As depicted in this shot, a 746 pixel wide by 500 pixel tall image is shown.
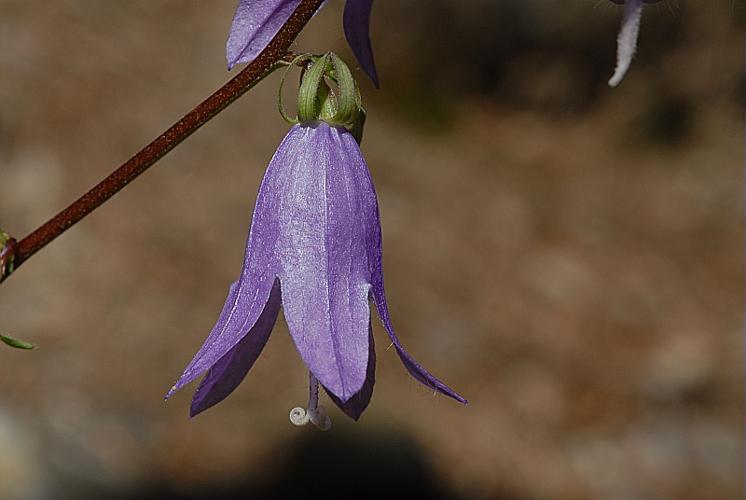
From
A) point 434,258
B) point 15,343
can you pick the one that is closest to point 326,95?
point 15,343

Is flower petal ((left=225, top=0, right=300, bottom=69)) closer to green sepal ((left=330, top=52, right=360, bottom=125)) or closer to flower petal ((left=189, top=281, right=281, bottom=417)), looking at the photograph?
green sepal ((left=330, top=52, right=360, bottom=125))

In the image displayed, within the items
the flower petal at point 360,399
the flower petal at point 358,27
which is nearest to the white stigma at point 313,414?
the flower petal at point 360,399

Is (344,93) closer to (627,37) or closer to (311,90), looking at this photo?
(311,90)

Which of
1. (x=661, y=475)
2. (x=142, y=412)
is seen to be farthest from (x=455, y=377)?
(x=142, y=412)

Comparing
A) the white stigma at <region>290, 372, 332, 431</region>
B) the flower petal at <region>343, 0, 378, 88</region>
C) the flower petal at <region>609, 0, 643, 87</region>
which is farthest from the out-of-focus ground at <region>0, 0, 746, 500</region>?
the flower petal at <region>609, 0, 643, 87</region>

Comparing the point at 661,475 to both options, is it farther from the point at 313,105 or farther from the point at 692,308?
the point at 313,105

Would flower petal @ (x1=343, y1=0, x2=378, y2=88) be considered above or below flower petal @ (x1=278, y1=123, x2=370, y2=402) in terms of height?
above

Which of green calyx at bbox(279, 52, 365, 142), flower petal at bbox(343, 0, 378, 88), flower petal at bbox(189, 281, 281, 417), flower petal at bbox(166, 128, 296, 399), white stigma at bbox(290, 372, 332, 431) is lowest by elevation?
white stigma at bbox(290, 372, 332, 431)
